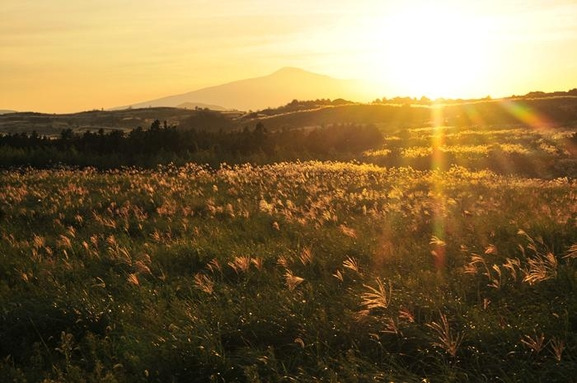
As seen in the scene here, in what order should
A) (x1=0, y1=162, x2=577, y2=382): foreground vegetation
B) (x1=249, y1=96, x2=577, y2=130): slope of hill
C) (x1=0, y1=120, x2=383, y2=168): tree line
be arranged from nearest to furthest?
(x1=0, y1=162, x2=577, y2=382): foreground vegetation < (x1=0, y1=120, x2=383, y2=168): tree line < (x1=249, y1=96, x2=577, y2=130): slope of hill

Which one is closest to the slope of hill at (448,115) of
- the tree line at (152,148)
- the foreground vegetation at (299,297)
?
the tree line at (152,148)

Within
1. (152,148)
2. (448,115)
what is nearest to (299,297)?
(152,148)

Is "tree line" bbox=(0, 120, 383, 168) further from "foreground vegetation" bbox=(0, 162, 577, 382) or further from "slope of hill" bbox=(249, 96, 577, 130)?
"slope of hill" bbox=(249, 96, 577, 130)

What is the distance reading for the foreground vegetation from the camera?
4145 mm

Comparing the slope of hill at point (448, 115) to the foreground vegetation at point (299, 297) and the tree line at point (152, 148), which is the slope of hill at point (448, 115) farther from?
the foreground vegetation at point (299, 297)

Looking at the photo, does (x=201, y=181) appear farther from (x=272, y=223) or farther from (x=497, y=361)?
(x=497, y=361)

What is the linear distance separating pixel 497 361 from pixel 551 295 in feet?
3.85

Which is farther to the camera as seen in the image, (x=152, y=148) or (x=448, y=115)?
(x=448, y=115)

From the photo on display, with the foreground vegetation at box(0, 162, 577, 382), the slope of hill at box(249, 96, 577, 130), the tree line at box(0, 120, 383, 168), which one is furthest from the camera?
the slope of hill at box(249, 96, 577, 130)

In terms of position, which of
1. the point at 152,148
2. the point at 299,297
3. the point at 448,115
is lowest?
the point at 299,297

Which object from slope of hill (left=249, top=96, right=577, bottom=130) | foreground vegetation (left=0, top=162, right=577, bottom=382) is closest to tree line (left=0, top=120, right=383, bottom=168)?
foreground vegetation (left=0, top=162, right=577, bottom=382)

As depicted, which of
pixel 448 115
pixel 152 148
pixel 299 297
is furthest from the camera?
pixel 448 115

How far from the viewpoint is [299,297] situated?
17.2ft

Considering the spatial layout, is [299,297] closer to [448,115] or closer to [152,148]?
[152,148]
